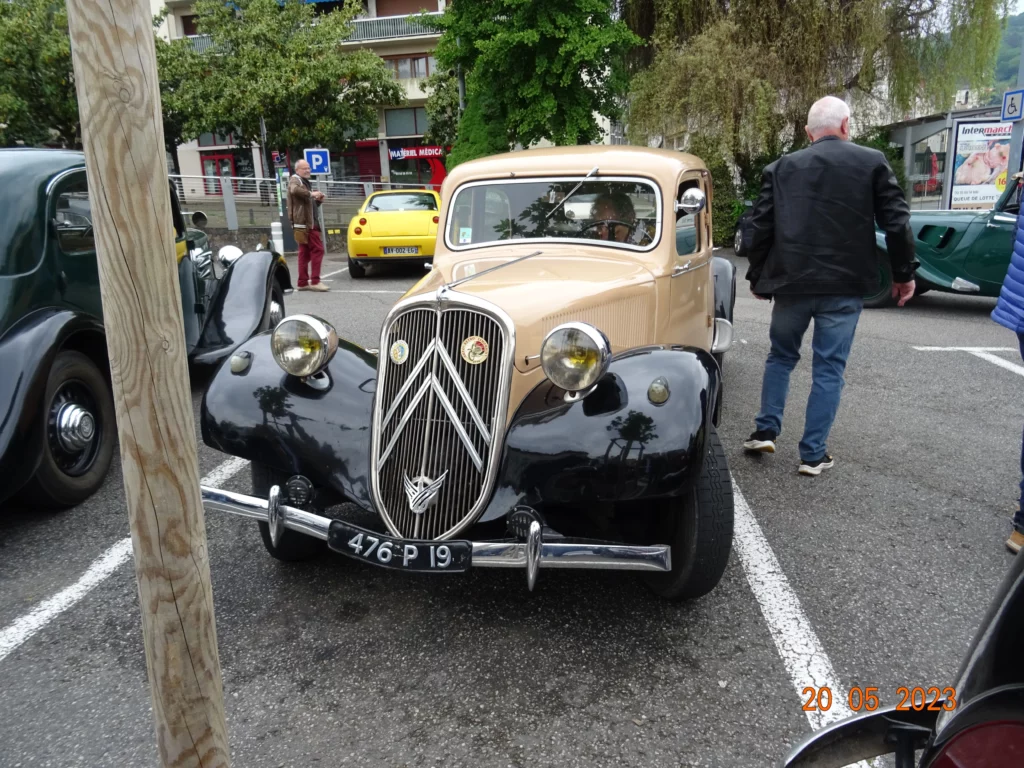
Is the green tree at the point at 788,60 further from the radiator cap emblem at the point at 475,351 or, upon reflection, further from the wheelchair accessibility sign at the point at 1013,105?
the radiator cap emblem at the point at 475,351

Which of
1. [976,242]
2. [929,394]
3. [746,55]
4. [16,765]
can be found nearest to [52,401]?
[16,765]

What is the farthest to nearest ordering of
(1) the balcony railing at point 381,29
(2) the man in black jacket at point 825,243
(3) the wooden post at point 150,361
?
(1) the balcony railing at point 381,29 → (2) the man in black jacket at point 825,243 → (3) the wooden post at point 150,361

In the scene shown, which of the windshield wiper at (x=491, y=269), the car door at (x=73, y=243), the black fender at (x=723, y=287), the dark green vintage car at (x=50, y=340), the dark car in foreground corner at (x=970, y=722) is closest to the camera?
the dark car in foreground corner at (x=970, y=722)

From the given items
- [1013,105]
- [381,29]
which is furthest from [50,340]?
[381,29]

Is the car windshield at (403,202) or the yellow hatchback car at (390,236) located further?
the car windshield at (403,202)

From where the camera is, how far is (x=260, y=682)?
8.18 feet

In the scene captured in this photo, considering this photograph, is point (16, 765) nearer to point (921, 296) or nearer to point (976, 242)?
point (976, 242)

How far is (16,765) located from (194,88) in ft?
83.4

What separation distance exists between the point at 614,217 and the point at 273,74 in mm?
22388

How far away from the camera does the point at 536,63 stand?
1473 centimetres

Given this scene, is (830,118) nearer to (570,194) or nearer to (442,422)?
(570,194)

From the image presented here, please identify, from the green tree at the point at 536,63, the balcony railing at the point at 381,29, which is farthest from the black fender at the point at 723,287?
the balcony railing at the point at 381,29

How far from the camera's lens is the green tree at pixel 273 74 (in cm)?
2311

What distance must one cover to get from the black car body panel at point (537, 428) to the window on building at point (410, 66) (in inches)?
1385
